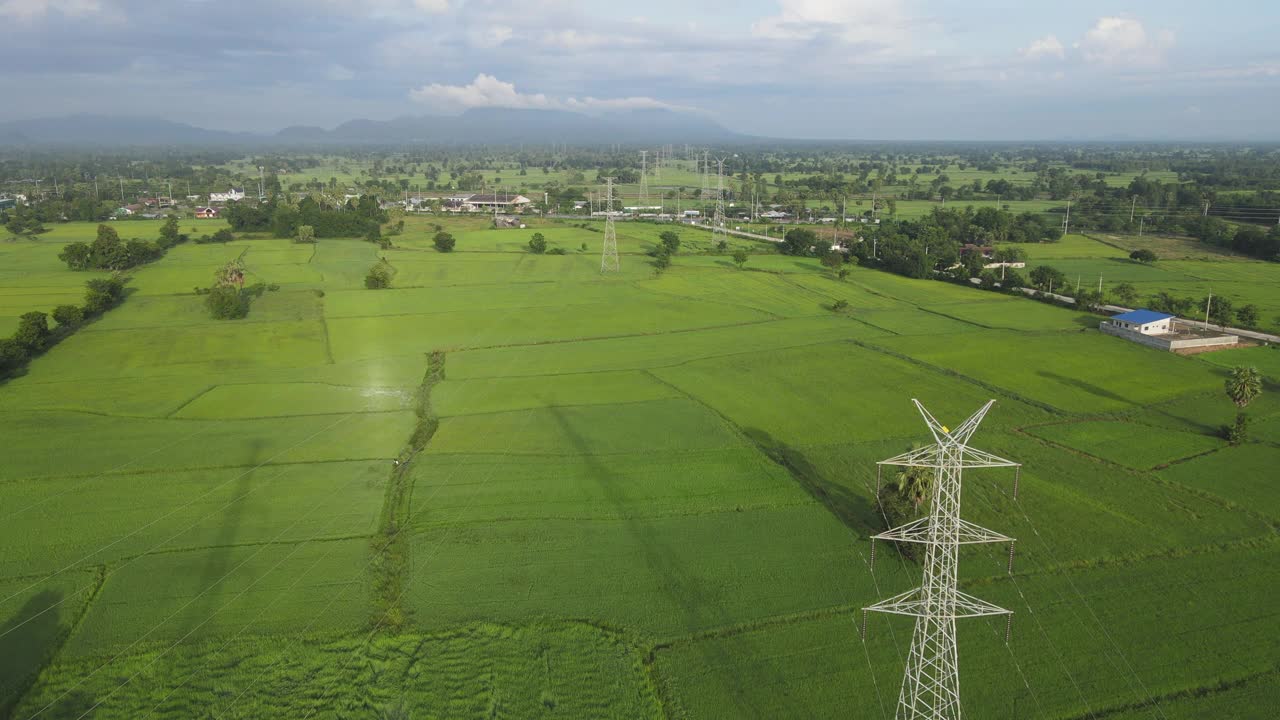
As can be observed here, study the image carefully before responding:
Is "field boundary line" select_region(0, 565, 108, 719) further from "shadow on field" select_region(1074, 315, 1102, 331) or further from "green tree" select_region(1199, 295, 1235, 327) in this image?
"green tree" select_region(1199, 295, 1235, 327)

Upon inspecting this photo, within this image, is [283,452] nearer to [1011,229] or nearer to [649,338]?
[649,338]

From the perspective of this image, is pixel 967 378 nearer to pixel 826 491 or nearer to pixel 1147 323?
pixel 1147 323

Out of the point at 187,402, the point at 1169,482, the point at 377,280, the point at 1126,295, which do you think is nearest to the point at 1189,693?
the point at 1169,482

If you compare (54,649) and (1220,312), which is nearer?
(54,649)

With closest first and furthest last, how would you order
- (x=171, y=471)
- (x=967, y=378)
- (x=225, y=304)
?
1. (x=171, y=471)
2. (x=967, y=378)
3. (x=225, y=304)

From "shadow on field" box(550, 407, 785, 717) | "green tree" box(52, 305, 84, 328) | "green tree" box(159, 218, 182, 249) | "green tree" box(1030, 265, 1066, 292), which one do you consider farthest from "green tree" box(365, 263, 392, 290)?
"green tree" box(1030, 265, 1066, 292)

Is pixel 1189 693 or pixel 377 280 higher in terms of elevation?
pixel 377 280

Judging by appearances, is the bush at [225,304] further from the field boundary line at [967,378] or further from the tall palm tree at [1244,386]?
the tall palm tree at [1244,386]
